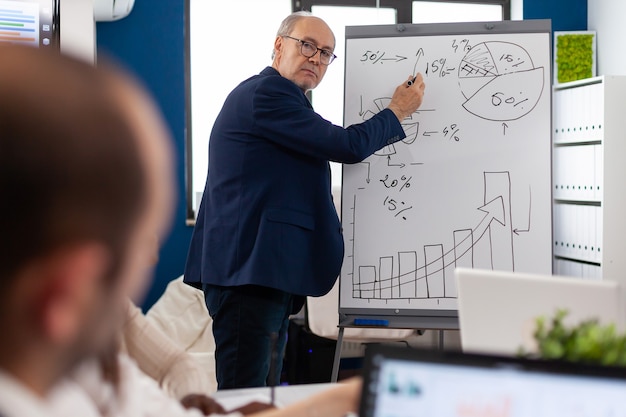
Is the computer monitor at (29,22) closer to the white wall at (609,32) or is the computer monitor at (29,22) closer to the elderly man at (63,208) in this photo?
the elderly man at (63,208)

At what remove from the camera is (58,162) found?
1.43 ft

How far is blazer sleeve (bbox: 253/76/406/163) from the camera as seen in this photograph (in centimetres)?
233

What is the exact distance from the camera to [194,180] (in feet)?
15.1

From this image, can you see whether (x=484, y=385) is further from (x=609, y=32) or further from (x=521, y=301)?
(x=609, y=32)

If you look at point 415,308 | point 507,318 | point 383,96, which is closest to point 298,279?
point 415,308

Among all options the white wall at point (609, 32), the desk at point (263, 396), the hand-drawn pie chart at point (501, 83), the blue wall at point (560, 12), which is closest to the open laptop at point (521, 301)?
the desk at point (263, 396)

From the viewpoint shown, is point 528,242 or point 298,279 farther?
point 528,242

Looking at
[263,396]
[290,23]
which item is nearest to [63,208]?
[263,396]

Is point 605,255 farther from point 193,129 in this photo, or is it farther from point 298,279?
point 193,129

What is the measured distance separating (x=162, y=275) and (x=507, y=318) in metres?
3.38

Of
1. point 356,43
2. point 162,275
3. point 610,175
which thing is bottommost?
point 162,275

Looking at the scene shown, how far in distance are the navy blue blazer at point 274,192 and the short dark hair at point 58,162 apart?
5.94 ft

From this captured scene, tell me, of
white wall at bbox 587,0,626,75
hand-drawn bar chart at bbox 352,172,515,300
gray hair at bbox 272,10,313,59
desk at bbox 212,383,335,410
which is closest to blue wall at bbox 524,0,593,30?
white wall at bbox 587,0,626,75

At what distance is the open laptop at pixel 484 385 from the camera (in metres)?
0.78
